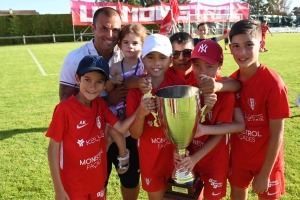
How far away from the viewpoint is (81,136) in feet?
7.80

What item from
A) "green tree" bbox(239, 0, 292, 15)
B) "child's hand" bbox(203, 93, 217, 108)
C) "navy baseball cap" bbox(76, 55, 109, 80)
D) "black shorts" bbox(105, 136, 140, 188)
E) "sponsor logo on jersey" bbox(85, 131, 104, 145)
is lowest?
"black shorts" bbox(105, 136, 140, 188)

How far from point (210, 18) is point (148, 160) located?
1216 inches

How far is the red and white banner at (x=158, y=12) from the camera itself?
26.7m

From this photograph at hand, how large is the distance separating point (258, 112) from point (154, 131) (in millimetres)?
898

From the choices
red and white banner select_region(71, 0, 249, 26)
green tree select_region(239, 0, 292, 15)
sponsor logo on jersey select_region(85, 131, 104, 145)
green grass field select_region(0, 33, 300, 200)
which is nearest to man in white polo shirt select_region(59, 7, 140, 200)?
sponsor logo on jersey select_region(85, 131, 104, 145)

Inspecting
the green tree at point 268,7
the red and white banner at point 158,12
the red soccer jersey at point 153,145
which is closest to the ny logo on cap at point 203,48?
the red soccer jersey at point 153,145

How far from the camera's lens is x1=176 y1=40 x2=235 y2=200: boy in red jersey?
7.50ft

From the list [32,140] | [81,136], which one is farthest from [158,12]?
[81,136]

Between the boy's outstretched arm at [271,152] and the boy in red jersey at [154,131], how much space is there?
765mm

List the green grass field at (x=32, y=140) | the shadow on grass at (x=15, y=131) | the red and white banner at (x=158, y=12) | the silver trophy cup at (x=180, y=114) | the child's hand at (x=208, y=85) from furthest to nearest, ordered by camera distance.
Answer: the red and white banner at (x=158, y=12) → the shadow on grass at (x=15, y=131) → the green grass field at (x=32, y=140) → the child's hand at (x=208, y=85) → the silver trophy cup at (x=180, y=114)

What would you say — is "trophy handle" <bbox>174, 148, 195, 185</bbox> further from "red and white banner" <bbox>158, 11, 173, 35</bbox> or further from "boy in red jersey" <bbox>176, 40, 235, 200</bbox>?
"red and white banner" <bbox>158, 11, 173, 35</bbox>

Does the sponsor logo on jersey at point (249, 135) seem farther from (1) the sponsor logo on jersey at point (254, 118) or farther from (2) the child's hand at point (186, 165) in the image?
(2) the child's hand at point (186, 165)

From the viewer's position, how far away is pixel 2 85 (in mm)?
10328

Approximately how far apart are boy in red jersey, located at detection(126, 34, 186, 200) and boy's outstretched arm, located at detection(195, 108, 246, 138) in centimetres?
40
